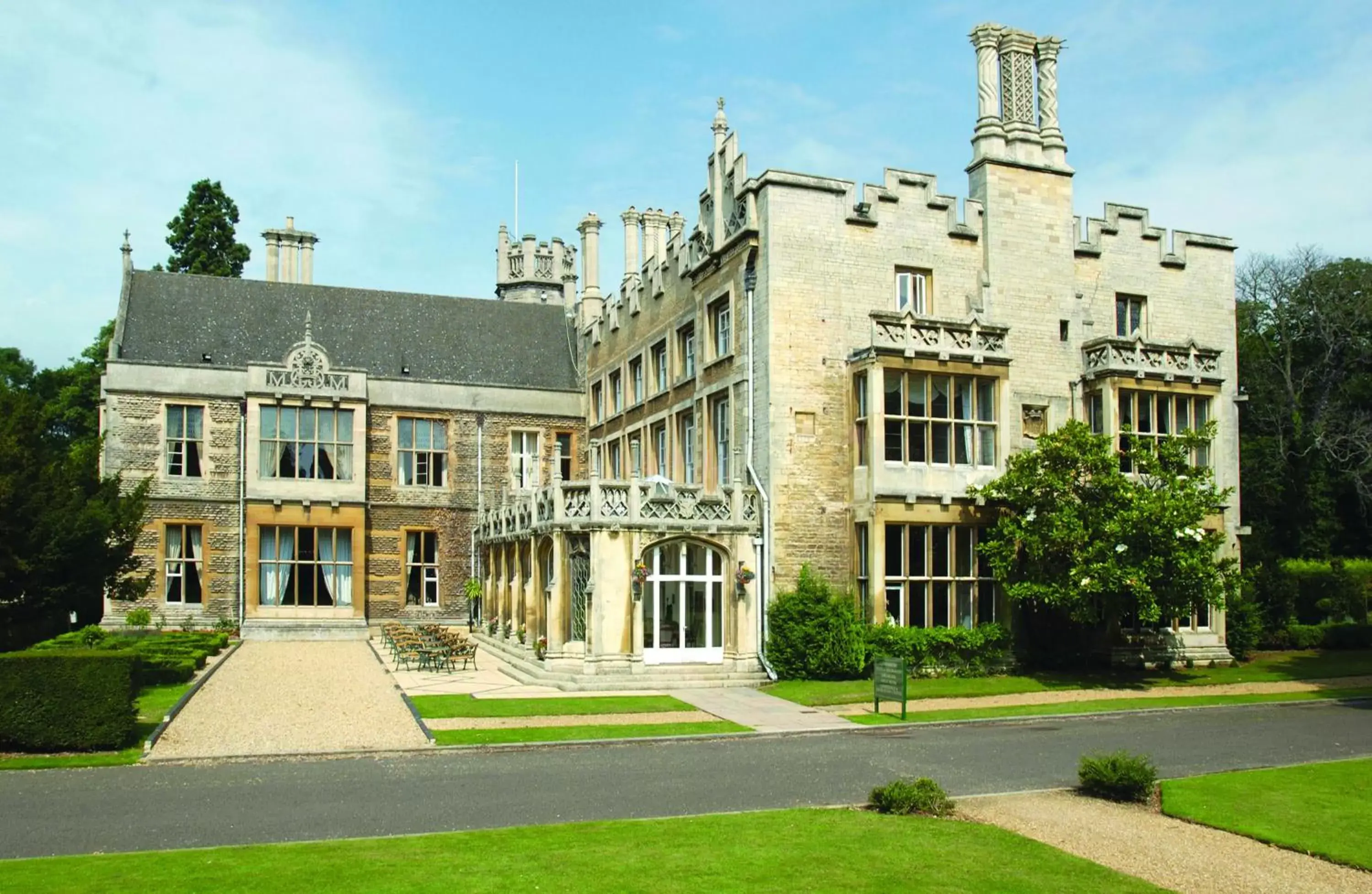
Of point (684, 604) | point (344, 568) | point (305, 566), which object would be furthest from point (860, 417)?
point (305, 566)

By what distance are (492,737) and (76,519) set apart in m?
10.6

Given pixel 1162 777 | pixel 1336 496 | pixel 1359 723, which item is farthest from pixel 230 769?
pixel 1336 496

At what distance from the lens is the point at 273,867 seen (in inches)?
378

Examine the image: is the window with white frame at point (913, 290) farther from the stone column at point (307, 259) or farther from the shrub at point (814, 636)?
the stone column at point (307, 259)

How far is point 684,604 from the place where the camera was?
2636cm

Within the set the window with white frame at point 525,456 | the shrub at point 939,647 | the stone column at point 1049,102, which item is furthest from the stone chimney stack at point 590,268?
the shrub at point 939,647

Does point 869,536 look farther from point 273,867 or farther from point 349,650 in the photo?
point 273,867

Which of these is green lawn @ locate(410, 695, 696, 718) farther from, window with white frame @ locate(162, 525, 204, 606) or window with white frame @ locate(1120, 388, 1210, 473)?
window with white frame @ locate(162, 525, 204, 606)

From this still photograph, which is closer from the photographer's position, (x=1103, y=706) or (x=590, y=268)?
(x=1103, y=706)

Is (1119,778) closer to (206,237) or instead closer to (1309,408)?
(1309,408)

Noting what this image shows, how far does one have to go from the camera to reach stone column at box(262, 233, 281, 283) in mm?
46406

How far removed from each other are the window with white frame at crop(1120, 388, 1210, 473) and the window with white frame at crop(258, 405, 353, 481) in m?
22.9

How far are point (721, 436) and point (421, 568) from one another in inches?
559

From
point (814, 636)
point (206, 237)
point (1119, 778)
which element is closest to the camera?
point (1119, 778)
